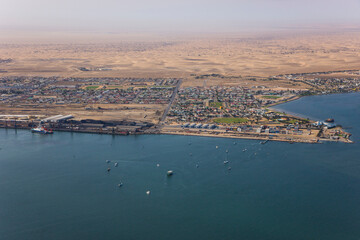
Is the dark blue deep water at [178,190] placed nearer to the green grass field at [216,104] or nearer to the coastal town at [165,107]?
the coastal town at [165,107]

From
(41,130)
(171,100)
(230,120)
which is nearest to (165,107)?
(171,100)

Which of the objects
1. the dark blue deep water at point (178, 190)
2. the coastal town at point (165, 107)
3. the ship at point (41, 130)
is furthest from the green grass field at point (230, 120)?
the ship at point (41, 130)

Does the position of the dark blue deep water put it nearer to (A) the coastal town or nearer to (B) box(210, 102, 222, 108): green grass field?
(A) the coastal town

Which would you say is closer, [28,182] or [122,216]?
[122,216]

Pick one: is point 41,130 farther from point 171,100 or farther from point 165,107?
point 171,100

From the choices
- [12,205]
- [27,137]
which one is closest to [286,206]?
[12,205]

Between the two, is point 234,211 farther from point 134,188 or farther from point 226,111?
point 226,111
